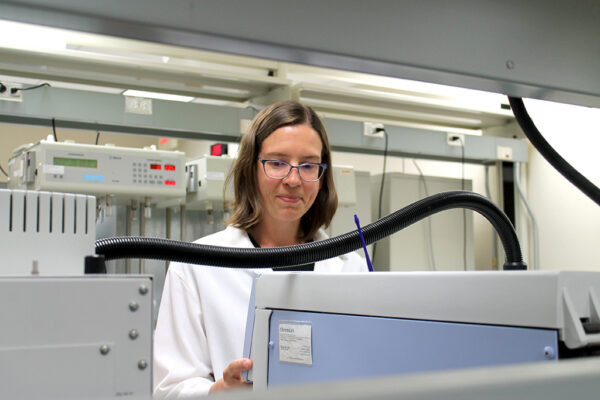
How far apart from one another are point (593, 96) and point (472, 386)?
42 cm

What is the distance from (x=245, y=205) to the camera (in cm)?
160

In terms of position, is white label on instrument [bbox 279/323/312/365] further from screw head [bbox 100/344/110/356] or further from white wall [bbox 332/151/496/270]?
white wall [bbox 332/151/496/270]

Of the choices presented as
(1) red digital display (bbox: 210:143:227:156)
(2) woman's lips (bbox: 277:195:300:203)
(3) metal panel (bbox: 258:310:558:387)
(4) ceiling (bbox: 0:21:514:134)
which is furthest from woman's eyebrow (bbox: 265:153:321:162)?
(1) red digital display (bbox: 210:143:227:156)

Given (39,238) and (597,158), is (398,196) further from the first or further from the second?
(39,238)

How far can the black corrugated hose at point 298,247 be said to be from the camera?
693 mm

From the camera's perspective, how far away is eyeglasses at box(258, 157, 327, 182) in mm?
1469

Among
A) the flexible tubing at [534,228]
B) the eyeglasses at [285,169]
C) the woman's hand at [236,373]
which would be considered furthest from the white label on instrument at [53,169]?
the flexible tubing at [534,228]

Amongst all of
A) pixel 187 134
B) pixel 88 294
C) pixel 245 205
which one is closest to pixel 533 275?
pixel 88 294

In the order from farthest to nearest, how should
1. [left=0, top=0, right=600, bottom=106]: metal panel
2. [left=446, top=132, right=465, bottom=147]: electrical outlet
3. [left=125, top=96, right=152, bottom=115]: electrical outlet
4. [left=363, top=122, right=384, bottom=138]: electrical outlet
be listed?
1. [left=446, top=132, right=465, bottom=147]: electrical outlet
2. [left=363, top=122, right=384, bottom=138]: electrical outlet
3. [left=125, top=96, right=152, bottom=115]: electrical outlet
4. [left=0, top=0, right=600, bottom=106]: metal panel

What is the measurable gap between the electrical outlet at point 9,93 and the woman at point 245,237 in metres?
0.94

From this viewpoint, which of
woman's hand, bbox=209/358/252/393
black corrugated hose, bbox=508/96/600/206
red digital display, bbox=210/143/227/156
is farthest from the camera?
red digital display, bbox=210/143/227/156

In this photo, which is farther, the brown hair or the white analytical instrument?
the white analytical instrument

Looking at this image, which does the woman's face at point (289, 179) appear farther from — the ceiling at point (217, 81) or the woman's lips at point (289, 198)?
the ceiling at point (217, 81)

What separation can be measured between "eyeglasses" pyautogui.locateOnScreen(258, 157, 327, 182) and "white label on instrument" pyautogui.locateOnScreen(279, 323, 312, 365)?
2.46 feet
